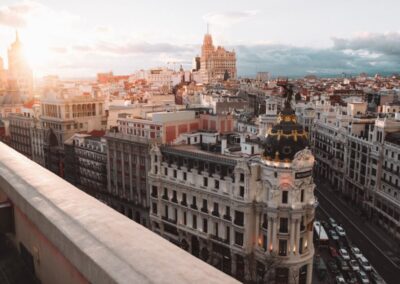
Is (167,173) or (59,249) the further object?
(167,173)

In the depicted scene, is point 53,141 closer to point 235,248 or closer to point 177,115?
point 177,115

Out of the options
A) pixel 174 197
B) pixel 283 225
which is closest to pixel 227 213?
pixel 283 225

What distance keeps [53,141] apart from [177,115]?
3292 centimetres

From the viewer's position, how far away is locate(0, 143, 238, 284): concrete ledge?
3.50 meters

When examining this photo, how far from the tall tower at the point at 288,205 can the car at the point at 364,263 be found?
291 inches

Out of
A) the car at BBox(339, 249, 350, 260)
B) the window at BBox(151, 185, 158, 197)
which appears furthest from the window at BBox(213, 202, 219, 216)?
the car at BBox(339, 249, 350, 260)

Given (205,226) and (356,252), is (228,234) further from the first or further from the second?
(356,252)

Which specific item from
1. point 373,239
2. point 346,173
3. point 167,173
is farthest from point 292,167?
point 346,173

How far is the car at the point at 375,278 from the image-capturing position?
149 ft

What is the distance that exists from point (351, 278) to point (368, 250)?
9.45 metres

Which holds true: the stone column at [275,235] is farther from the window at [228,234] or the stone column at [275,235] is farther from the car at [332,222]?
the car at [332,222]

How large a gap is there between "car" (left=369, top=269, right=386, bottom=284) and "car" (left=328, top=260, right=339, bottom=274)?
3575 millimetres

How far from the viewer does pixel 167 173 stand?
5434 cm

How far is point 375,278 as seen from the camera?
4616 centimetres
